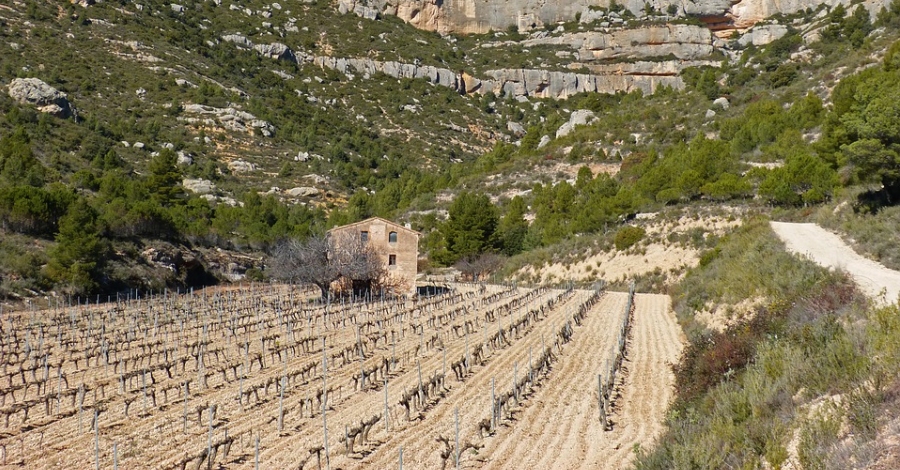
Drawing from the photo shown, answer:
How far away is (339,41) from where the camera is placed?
368 ft

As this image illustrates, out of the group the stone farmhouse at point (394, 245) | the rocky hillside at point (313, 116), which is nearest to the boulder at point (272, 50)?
the rocky hillside at point (313, 116)

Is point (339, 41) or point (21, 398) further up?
point (339, 41)

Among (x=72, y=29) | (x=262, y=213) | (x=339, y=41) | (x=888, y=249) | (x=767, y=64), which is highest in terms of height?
(x=339, y=41)

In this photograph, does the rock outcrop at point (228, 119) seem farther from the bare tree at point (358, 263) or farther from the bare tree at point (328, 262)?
the bare tree at point (328, 262)

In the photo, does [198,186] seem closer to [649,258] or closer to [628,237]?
[628,237]

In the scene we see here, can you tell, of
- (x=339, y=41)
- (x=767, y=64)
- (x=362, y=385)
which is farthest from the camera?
(x=339, y=41)

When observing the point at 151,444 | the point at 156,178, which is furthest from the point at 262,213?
the point at 151,444

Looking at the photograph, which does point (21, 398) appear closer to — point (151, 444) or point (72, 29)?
point (151, 444)

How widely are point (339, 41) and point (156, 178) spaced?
2574 inches

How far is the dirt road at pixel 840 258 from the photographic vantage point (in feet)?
41.9

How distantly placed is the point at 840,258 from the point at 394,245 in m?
27.3

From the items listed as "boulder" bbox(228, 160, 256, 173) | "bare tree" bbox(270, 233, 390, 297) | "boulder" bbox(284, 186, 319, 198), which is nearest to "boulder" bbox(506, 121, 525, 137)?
"boulder" bbox(284, 186, 319, 198)

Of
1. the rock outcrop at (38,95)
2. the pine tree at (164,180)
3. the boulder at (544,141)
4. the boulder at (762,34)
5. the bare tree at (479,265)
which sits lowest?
the bare tree at (479,265)

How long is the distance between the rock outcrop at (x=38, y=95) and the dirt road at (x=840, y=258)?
65409 millimetres
